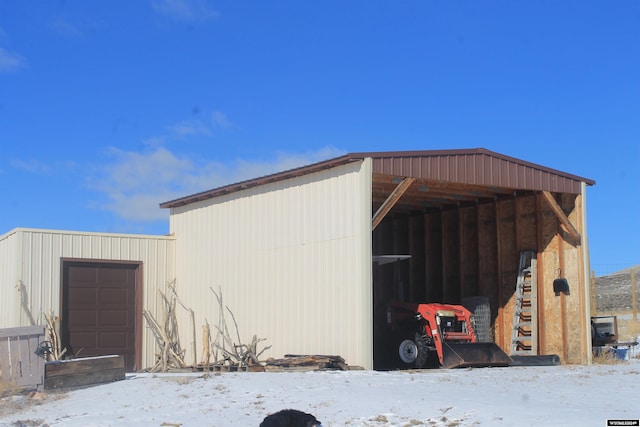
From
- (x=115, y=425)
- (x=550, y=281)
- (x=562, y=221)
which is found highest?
(x=562, y=221)

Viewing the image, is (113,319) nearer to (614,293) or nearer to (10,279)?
(10,279)

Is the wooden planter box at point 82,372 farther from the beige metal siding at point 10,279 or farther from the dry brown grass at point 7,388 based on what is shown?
the beige metal siding at point 10,279

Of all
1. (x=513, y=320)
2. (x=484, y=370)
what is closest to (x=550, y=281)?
(x=513, y=320)

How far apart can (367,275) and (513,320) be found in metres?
6.38

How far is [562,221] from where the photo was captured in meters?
19.3

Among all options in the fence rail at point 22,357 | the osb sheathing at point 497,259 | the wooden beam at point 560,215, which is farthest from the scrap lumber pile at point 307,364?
the wooden beam at point 560,215

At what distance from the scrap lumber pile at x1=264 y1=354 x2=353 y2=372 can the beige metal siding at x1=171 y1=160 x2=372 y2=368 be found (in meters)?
0.29

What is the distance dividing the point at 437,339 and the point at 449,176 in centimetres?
350

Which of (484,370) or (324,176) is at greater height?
(324,176)

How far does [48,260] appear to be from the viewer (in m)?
19.1

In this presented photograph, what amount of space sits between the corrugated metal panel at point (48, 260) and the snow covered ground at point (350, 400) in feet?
15.0

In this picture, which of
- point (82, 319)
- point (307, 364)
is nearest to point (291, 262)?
point (307, 364)

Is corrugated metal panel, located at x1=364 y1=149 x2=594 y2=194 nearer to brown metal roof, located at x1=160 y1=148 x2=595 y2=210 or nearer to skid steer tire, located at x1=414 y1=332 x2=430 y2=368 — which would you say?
brown metal roof, located at x1=160 y1=148 x2=595 y2=210

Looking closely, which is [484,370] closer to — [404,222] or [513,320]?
[513,320]
